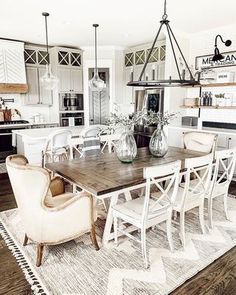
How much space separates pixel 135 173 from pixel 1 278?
1459 millimetres

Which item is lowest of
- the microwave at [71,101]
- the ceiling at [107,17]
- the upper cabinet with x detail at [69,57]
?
the microwave at [71,101]

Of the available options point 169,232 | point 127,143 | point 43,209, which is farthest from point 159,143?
point 43,209

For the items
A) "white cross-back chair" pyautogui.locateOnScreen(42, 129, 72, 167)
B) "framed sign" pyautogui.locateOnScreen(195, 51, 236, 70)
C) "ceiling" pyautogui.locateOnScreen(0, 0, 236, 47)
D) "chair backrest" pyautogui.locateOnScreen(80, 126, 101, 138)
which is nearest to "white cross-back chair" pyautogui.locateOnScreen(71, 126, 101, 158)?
"chair backrest" pyautogui.locateOnScreen(80, 126, 101, 138)

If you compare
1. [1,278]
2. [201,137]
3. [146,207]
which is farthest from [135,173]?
[201,137]

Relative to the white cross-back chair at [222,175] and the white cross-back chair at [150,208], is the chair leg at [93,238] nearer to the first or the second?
the white cross-back chair at [150,208]

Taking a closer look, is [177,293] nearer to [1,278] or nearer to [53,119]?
[1,278]

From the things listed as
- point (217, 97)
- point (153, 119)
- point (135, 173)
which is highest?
point (217, 97)

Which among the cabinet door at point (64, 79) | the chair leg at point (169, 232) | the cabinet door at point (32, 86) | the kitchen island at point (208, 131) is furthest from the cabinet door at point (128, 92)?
the chair leg at point (169, 232)

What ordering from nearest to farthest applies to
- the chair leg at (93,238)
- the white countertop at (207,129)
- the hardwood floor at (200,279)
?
the hardwood floor at (200,279) < the chair leg at (93,238) < the white countertop at (207,129)

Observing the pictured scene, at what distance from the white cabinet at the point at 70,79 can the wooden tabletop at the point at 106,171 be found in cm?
398

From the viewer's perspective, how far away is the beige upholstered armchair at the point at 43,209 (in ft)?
6.72

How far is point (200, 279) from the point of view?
6.91 feet

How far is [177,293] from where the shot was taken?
76.9 inches

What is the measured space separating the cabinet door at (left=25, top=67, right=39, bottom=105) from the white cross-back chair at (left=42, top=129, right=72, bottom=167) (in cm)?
271
